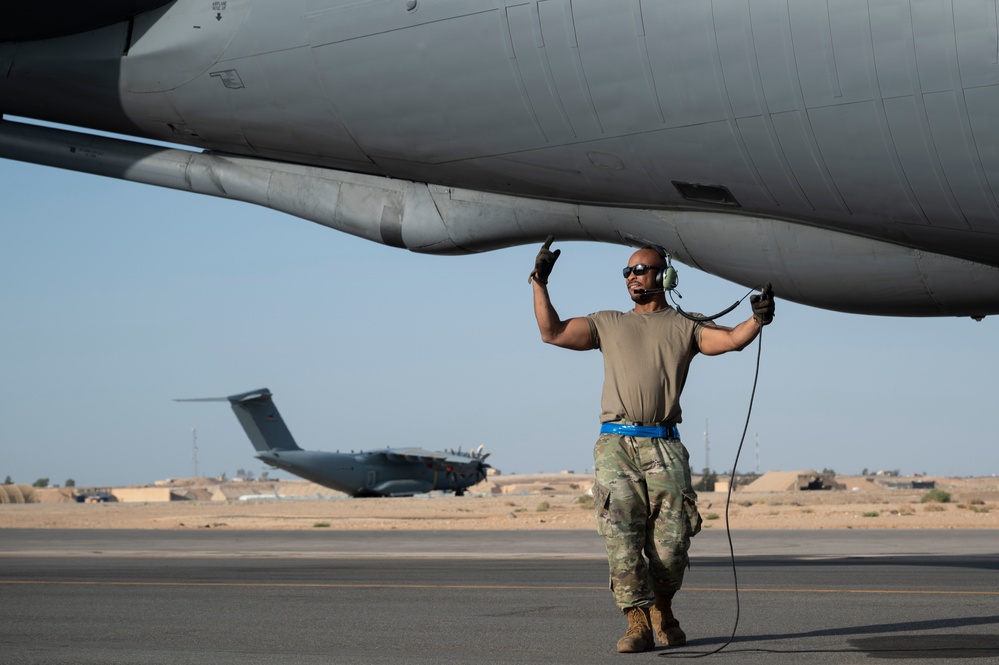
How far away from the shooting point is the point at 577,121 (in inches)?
270

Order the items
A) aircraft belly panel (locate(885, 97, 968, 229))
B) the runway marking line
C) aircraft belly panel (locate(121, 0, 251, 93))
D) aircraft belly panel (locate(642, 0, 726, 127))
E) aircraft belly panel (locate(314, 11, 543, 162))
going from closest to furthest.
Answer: aircraft belly panel (locate(885, 97, 968, 229)) < aircraft belly panel (locate(642, 0, 726, 127)) < aircraft belly panel (locate(314, 11, 543, 162)) < aircraft belly panel (locate(121, 0, 251, 93)) < the runway marking line

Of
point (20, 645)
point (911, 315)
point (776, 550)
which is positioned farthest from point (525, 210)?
point (776, 550)

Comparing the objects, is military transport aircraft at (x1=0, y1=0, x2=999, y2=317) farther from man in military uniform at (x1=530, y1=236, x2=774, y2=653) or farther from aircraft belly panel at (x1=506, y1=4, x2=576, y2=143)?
man in military uniform at (x1=530, y1=236, x2=774, y2=653)

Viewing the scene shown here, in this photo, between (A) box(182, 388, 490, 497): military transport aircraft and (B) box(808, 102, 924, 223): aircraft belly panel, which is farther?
(A) box(182, 388, 490, 497): military transport aircraft

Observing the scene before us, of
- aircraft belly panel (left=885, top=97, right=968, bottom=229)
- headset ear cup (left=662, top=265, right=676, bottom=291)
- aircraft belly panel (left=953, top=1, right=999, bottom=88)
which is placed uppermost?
aircraft belly panel (left=953, top=1, right=999, bottom=88)

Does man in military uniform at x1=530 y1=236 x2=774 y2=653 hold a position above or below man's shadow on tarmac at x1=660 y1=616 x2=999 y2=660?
above

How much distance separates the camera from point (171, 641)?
6.18 m

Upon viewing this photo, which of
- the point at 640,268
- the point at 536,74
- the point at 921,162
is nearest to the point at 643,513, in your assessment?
the point at 640,268

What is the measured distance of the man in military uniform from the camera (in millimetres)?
5480

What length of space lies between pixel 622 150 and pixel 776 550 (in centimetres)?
1088

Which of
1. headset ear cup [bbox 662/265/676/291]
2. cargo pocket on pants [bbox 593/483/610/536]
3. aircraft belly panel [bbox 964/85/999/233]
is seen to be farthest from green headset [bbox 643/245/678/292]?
aircraft belly panel [bbox 964/85/999/233]

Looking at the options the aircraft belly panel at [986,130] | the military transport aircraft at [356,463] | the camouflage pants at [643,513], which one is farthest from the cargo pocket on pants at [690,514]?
the military transport aircraft at [356,463]

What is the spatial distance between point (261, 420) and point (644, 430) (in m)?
63.0

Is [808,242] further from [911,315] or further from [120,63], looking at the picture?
[120,63]
